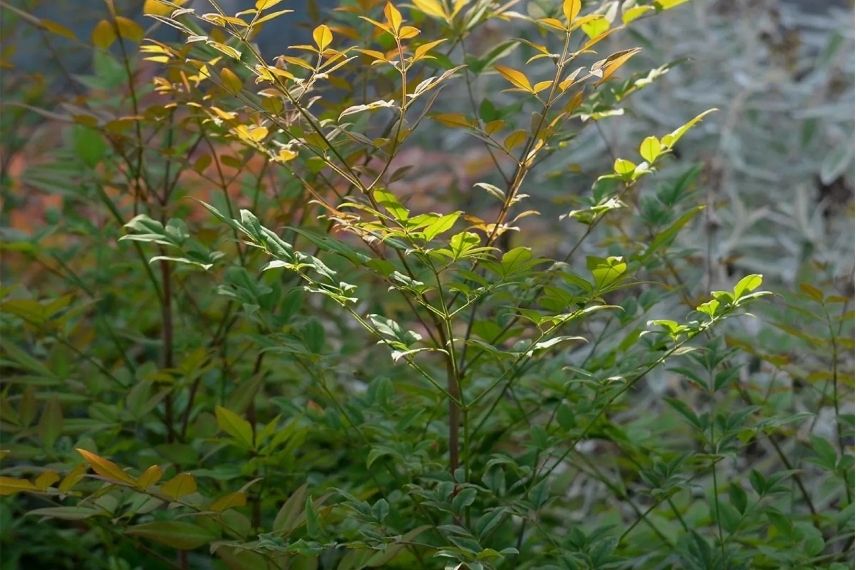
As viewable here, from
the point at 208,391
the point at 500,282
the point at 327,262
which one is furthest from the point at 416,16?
the point at 208,391

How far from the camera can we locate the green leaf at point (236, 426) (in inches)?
44.5

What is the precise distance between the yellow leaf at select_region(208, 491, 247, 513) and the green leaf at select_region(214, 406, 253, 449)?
12cm

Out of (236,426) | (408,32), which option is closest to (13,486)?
(236,426)

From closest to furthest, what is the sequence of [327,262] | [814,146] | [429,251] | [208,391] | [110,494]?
[429,251], [110,494], [327,262], [208,391], [814,146]

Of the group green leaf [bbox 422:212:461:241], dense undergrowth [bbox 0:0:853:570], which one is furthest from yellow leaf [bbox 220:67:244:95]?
green leaf [bbox 422:212:461:241]

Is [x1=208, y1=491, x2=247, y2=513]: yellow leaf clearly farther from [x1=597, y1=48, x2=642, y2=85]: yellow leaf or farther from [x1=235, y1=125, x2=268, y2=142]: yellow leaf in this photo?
[x1=597, y1=48, x2=642, y2=85]: yellow leaf

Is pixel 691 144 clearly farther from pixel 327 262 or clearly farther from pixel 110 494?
pixel 110 494

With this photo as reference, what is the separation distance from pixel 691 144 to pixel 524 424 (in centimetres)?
188

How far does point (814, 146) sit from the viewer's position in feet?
9.61

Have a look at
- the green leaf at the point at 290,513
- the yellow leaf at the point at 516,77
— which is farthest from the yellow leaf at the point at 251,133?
the green leaf at the point at 290,513

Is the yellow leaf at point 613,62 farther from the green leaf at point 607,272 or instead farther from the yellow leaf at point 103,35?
the yellow leaf at point 103,35

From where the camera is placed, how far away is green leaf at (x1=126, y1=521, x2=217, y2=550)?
41.7 inches

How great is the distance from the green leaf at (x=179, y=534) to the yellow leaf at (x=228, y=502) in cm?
8

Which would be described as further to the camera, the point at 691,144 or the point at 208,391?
the point at 691,144
